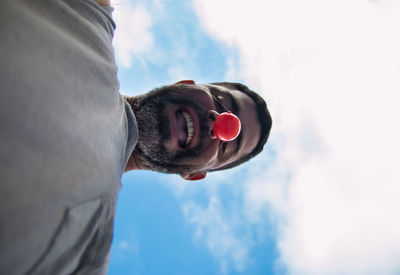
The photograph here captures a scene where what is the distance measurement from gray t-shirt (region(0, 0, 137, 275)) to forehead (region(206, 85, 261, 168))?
1.14m

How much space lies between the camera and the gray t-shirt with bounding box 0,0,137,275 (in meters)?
0.51

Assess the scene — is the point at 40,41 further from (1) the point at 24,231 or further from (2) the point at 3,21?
(1) the point at 24,231

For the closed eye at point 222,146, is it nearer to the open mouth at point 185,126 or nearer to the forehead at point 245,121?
the forehead at point 245,121

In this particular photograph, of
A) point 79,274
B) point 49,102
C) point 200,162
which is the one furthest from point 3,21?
point 200,162

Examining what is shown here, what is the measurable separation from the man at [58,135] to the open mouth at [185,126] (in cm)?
56

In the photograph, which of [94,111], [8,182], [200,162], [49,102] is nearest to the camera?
[8,182]

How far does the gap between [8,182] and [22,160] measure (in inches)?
2.1

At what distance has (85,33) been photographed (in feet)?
2.84

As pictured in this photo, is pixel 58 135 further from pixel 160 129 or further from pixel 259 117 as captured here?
pixel 259 117

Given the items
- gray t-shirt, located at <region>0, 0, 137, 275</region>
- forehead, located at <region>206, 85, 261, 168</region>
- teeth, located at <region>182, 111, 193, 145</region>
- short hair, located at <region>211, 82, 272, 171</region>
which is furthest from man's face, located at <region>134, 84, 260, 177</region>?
gray t-shirt, located at <region>0, 0, 137, 275</region>

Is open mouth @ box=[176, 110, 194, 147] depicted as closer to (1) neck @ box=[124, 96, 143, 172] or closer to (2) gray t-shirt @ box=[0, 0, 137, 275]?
(1) neck @ box=[124, 96, 143, 172]

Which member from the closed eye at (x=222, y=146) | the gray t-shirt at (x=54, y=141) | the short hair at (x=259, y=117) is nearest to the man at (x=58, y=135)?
the gray t-shirt at (x=54, y=141)

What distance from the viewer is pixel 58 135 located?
62 cm

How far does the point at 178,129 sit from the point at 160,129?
12cm
